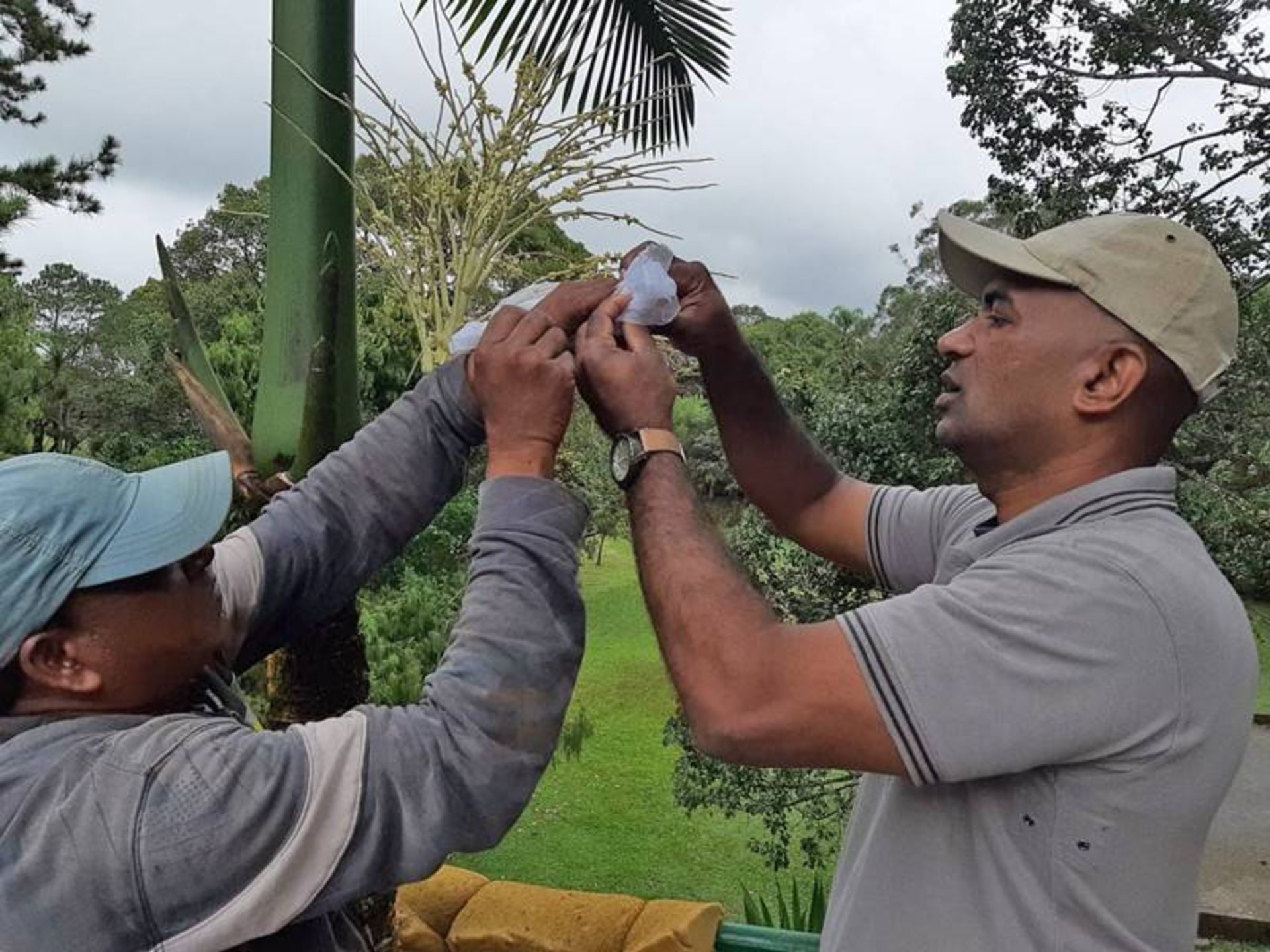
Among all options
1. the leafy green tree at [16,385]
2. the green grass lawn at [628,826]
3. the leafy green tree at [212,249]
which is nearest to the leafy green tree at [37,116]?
the leafy green tree at [16,385]

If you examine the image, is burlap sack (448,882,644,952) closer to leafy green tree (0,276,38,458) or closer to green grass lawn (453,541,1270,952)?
green grass lawn (453,541,1270,952)

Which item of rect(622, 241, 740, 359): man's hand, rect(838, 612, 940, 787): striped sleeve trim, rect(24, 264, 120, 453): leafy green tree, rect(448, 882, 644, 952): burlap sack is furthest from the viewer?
rect(24, 264, 120, 453): leafy green tree

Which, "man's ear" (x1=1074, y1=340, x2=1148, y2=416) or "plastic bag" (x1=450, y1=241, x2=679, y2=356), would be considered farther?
"plastic bag" (x1=450, y1=241, x2=679, y2=356)

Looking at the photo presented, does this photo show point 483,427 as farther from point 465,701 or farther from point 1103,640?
point 1103,640

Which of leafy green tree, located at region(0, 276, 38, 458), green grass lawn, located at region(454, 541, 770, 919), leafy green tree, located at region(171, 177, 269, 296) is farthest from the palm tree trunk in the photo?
leafy green tree, located at region(171, 177, 269, 296)

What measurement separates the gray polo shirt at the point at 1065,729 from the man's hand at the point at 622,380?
41 centimetres

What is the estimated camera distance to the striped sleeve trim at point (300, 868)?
966 millimetres

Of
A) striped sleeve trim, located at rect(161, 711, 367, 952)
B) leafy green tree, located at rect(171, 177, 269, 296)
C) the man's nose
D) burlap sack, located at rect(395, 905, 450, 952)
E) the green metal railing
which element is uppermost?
leafy green tree, located at rect(171, 177, 269, 296)

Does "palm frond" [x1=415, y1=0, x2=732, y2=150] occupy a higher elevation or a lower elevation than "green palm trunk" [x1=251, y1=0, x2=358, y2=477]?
higher

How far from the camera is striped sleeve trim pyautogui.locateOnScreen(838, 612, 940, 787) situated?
1.10m

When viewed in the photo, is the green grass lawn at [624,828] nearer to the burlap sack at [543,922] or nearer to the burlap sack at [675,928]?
the burlap sack at [543,922]

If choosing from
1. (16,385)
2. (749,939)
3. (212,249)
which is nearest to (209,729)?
(749,939)

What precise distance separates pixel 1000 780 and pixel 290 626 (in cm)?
95

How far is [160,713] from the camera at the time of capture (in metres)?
1.12
